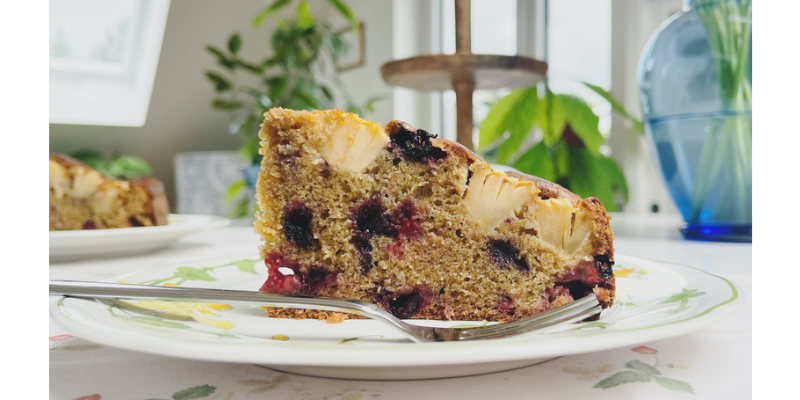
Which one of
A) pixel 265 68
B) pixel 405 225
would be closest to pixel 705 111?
pixel 405 225

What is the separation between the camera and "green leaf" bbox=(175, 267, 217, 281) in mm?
771

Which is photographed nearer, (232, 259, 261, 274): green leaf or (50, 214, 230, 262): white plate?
(232, 259, 261, 274): green leaf

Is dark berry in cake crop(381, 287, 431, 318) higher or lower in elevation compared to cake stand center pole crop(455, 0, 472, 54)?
lower

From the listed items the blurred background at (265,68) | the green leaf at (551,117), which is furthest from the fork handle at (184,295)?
the blurred background at (265,68)

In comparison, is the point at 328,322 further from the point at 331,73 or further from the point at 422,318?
the point at 331,73

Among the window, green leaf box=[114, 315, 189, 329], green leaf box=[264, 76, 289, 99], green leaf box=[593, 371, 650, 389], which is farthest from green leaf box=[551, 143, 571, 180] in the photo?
the window

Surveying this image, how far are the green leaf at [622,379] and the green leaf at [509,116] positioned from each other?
4.19 ft

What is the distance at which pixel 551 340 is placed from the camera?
1.34ft

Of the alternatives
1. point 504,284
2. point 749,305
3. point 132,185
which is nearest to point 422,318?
point 504,284

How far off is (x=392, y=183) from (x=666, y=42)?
1099mm

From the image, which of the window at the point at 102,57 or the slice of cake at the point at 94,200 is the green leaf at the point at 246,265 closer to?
the slice of cake at the point at 94,200

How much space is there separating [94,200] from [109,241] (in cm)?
36

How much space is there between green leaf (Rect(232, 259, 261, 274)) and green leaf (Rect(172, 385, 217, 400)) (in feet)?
1.38

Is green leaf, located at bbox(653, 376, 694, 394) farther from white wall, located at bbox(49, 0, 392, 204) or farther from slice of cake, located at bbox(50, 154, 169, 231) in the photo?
white wall, located at bbox(49, 0, 392, 204)
